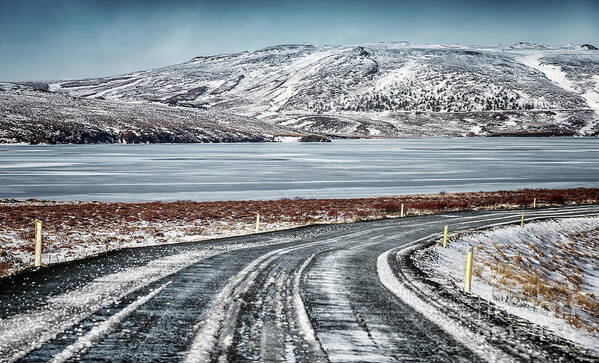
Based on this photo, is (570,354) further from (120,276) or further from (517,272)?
(517,272)

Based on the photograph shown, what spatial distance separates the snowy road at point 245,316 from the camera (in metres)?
8.55

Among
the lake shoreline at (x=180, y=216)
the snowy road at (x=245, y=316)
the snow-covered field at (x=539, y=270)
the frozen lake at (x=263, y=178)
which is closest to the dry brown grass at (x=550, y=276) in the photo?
the snow-covered field at (x=539, y=270)

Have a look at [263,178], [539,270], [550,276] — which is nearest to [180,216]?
[539,270]

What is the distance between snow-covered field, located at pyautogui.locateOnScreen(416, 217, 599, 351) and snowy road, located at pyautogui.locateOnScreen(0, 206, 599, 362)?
1.70 meters

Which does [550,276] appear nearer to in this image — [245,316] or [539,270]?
[539,270]

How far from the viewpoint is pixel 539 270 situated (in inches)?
996

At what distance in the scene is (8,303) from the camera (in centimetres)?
1146

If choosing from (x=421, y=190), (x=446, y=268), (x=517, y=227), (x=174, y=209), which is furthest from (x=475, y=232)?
(x=421, y=190)

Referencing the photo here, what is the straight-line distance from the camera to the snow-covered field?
13688 mm

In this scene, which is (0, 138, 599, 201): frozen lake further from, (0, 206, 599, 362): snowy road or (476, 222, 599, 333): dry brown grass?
(0, 206, 599, 362): snowy road

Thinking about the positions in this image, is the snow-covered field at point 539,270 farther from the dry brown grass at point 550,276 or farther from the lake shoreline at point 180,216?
the lake shoreline at point 180,216

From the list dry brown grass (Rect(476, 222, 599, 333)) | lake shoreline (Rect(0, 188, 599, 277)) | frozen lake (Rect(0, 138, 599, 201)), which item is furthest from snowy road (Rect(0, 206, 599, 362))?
frozen lake (Rect(0, 138, 599, 201))

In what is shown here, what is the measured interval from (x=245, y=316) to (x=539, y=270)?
63.2ft

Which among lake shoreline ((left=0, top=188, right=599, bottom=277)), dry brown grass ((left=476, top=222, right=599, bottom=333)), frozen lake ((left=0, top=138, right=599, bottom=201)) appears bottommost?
dry brown grass ((left=476, top=222, right=599, bottom=333))
